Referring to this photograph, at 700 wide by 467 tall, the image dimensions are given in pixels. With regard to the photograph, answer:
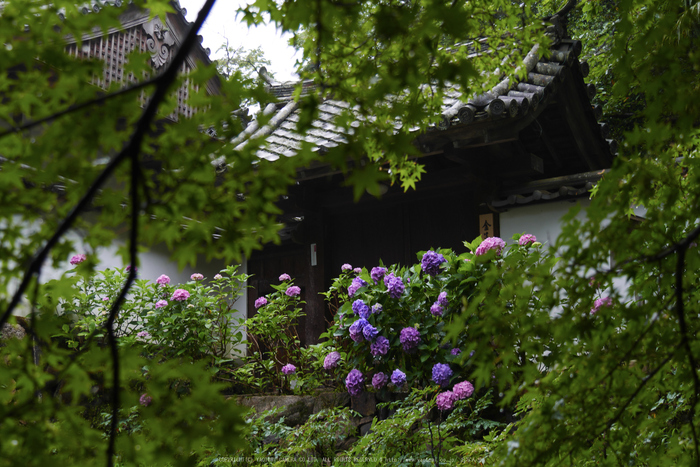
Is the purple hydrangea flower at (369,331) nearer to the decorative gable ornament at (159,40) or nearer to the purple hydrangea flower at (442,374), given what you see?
the purple hydrangea flower at (442,374)

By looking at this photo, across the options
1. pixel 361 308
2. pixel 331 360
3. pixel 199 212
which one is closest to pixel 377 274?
pixel 361 308

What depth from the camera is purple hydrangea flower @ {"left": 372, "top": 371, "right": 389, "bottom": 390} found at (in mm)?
3926

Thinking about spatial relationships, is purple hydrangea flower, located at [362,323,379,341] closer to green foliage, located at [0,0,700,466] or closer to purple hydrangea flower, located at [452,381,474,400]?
purple hydrangea flower, located at [452,381,474,400]

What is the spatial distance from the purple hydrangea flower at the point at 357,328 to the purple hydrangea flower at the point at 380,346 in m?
0.12

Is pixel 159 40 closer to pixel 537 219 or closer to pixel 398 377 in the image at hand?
pixel 537 219

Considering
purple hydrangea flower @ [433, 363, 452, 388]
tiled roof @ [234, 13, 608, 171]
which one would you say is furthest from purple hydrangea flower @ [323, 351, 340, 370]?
tiled roof @ [234, 13, 608, 171]

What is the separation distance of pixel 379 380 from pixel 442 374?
0.54m

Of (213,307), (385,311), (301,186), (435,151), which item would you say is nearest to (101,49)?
(301,186)

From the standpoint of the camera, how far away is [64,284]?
126 cm

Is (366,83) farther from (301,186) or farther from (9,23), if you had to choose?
(301,186)

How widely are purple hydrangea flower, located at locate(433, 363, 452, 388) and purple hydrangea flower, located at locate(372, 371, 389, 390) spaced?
18.2 inches

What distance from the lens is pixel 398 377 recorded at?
148 inches

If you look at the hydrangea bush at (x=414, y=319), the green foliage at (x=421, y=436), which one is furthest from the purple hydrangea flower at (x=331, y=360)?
the green foliage at (x=421, y=436)

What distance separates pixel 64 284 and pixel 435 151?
4353mm
